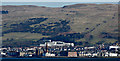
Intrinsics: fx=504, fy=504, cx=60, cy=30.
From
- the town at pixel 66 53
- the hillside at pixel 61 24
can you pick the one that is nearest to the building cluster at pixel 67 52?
the town at pixel 66 53

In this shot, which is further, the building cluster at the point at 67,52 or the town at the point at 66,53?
the building cluster at the point at 67,52

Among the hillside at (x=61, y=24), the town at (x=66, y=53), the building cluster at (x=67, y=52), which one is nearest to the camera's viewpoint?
the town at (x=66, y=53)

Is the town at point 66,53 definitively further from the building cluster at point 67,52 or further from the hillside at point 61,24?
Answer: the hillside at point 61,24

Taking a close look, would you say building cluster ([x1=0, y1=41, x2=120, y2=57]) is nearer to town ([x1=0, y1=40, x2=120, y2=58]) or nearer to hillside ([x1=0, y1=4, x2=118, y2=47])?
town ([x1=0, y1=40, x2=120, y2=58])

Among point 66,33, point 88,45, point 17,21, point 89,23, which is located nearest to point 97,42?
point 88,45

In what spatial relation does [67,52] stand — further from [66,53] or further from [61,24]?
[61,24]

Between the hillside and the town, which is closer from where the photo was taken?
the town

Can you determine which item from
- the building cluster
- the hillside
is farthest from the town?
the hillside

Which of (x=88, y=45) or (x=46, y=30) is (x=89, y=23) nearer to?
(x=46, y=30)
